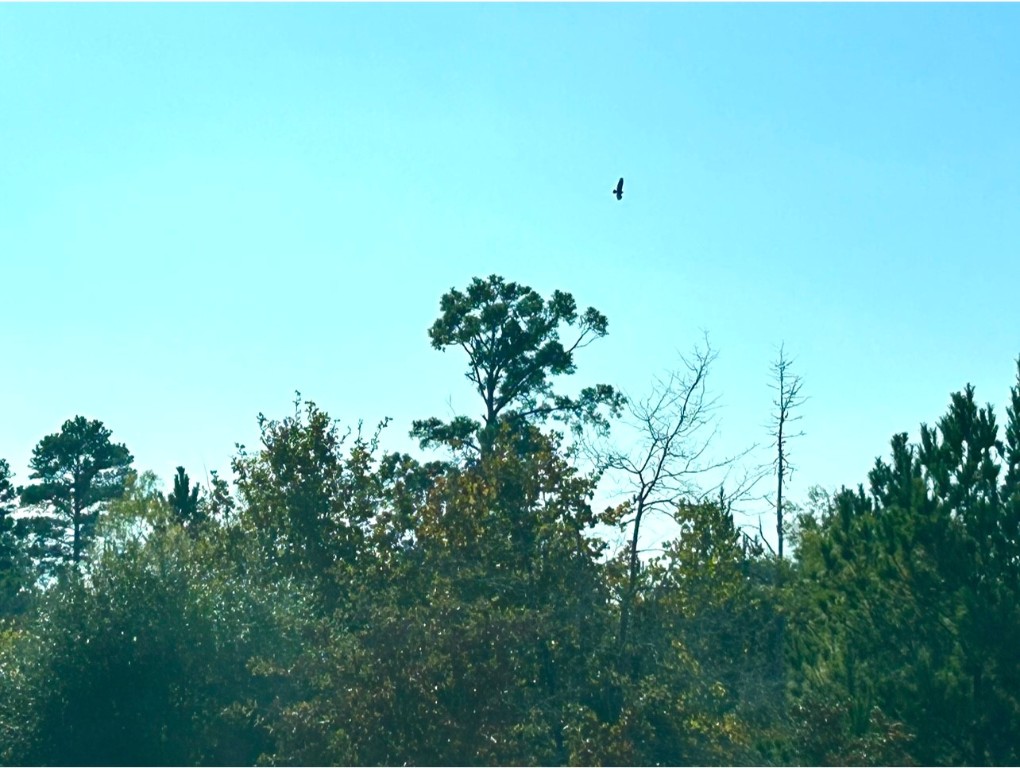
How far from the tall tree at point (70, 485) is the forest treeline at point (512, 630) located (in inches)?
1448

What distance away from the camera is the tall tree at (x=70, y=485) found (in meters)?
61.2

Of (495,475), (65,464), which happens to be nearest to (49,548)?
(65,464)

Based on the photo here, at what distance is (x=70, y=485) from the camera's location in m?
61.8

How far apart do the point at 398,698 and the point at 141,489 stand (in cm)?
4301

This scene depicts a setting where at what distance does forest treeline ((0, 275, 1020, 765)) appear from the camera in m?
17.9

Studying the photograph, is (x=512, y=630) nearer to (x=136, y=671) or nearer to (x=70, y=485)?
(x=136, y=671)

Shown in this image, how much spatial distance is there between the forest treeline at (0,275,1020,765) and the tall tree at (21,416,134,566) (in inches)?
1448

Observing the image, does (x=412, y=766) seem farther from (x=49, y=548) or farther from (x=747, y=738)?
(x=49, y=548)

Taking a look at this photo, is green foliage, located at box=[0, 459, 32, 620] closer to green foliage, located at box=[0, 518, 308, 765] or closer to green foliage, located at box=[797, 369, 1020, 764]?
green foliage, located at box=[0, 518, 308, 765]

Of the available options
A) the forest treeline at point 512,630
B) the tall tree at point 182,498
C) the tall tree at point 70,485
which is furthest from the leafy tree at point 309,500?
the tall tree at point 70,485

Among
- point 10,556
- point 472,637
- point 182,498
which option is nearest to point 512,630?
point 472,637

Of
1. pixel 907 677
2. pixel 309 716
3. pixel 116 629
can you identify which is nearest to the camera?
pixel 309 716

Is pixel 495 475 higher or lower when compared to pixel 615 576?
higher

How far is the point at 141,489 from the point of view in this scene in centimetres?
5694
